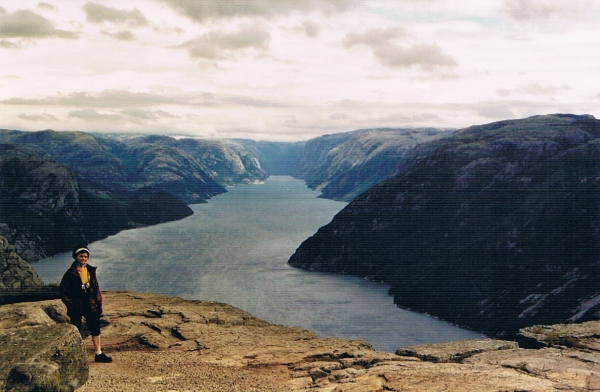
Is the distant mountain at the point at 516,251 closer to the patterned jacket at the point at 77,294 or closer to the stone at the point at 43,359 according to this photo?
the patterned jacket at the point at 77,294

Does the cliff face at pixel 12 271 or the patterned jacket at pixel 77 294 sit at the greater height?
the patterned jacket at pixel 77 294

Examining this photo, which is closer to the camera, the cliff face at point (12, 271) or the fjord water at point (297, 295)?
the cliff face at point (12, 271)

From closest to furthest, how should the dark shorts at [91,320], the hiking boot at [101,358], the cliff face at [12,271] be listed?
1. the dark shorts at [91,320]
2. the hiking boot at [101,358]
3. the cliff face at [12,271]

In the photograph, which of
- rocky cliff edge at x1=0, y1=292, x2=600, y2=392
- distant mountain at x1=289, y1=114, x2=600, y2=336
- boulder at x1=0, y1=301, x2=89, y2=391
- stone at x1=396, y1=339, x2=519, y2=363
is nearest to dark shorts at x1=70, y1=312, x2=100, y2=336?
rocky cliff edge at x1=0, y1=292, x2=600, y2=392

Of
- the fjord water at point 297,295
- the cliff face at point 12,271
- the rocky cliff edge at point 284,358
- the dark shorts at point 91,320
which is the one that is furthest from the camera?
the fjord water at point 297,295

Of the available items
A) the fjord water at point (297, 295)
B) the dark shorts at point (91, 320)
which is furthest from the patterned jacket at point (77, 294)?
the fjord water at point (297, 295)

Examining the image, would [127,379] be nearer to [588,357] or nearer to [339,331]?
[588,357]

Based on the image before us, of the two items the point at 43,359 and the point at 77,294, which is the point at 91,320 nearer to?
the point at 77,294

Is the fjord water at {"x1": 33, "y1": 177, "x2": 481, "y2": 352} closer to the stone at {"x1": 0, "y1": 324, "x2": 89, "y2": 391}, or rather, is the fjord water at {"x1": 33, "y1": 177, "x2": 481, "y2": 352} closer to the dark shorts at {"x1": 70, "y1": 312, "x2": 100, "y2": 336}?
the dark shorts at {"x1": 70, "y1": 312, "x2": 100, "y2": 336}
